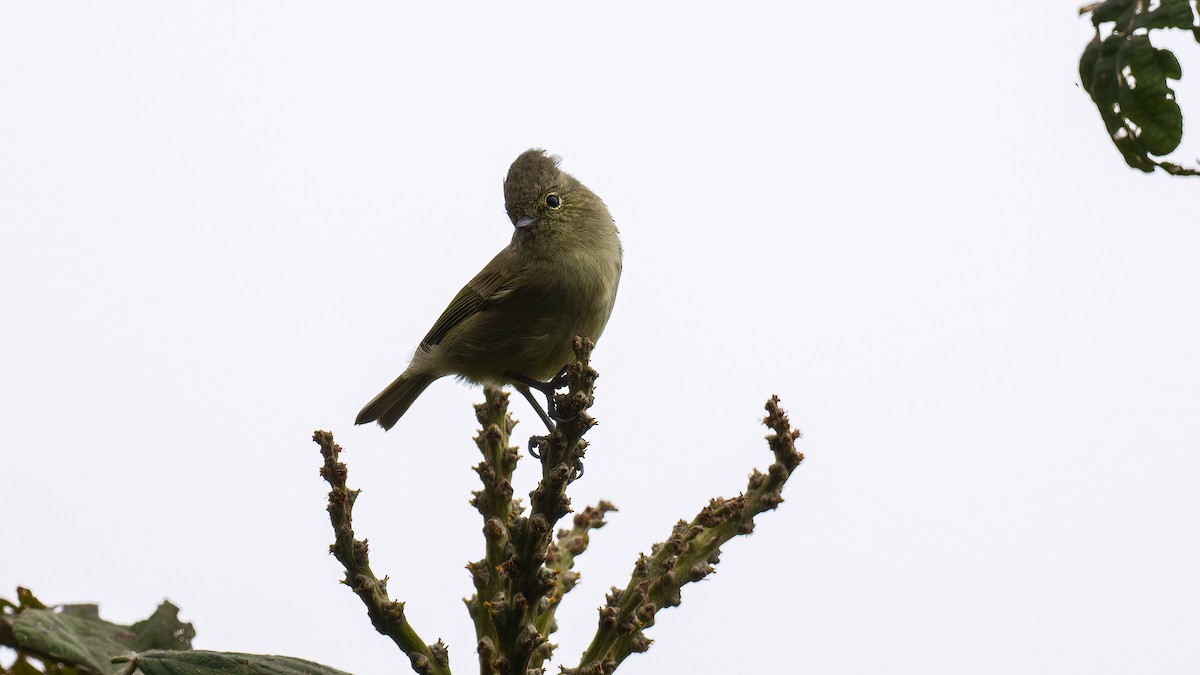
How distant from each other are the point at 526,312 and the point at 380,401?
1.30m

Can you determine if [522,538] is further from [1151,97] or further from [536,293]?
[536,293]

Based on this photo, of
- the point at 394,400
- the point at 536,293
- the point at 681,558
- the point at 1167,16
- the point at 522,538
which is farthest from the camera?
the point at 394,400

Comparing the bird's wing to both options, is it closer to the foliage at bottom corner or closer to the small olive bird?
the small olive bird

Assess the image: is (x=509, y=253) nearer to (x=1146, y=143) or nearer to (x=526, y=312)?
(x=526, y=312)

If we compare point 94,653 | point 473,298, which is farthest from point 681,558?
point 473,298

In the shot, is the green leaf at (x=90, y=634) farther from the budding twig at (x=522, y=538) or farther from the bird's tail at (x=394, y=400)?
the bird's tail at (x=394, y=400)

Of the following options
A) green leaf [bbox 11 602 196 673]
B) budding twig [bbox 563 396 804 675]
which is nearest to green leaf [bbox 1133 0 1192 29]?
budding twig [bbox 563 396 804 675]

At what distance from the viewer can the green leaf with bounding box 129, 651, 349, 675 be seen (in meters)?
2.29

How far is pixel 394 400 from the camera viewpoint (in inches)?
239

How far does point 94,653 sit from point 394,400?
3730 mm

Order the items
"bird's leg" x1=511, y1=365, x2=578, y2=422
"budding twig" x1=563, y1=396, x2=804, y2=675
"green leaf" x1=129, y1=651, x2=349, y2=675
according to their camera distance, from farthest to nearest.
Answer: "bird's leg" x1=511, y1=365, x2=578, y2=422
"budding twig" x1=563, y1=396, x2=804, y2=675
"green leaf" x1=129, y1=651, x2=349, y2=675

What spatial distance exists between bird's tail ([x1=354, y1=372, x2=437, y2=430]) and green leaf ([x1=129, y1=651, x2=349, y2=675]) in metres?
3.63

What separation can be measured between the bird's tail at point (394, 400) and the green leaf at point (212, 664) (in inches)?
143

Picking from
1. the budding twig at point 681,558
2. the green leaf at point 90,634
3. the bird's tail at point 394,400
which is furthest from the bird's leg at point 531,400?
the green leaf at point 90,634
